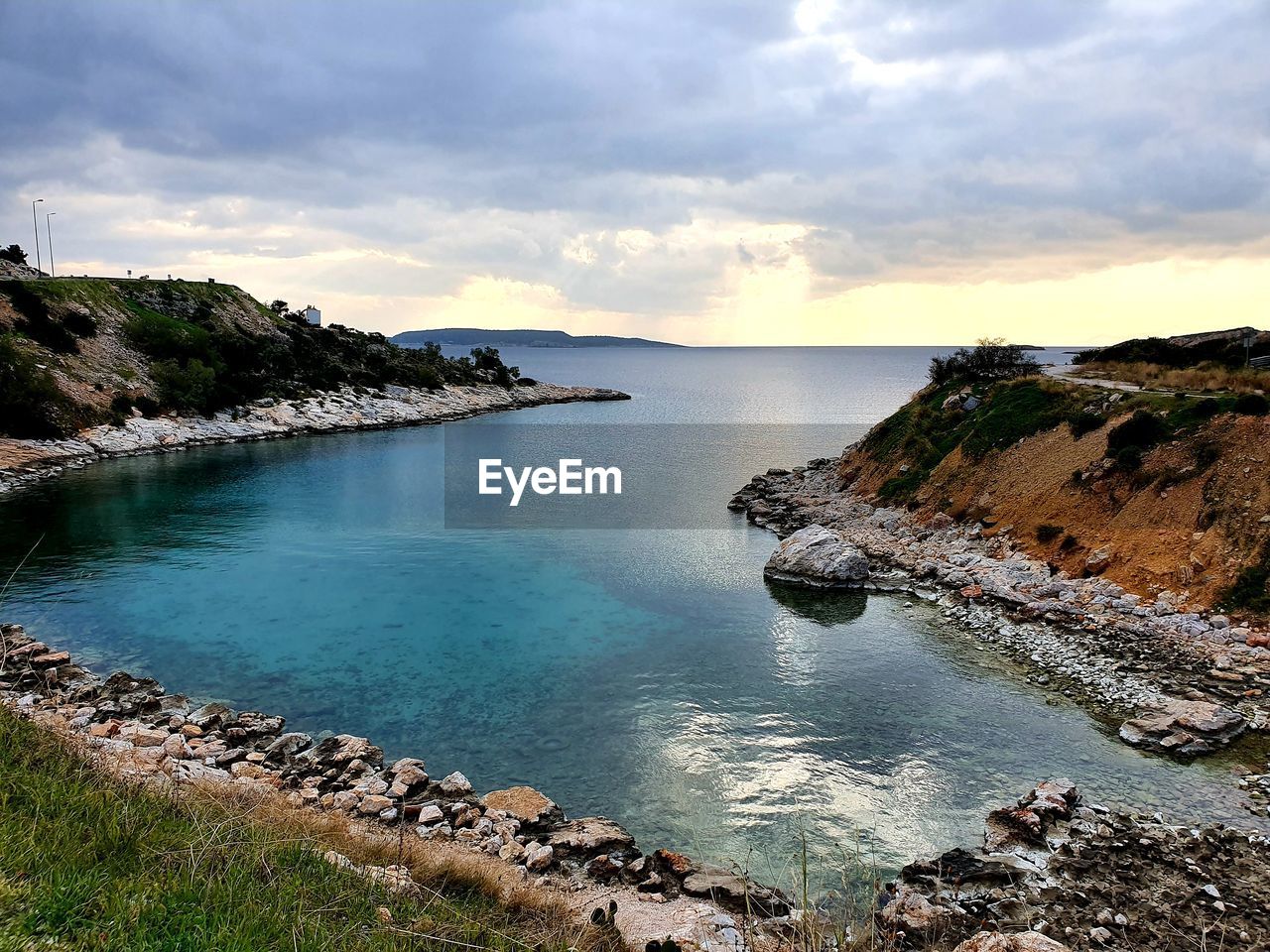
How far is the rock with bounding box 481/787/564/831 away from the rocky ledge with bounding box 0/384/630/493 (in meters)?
46.4

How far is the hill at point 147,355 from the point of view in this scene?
56562 millimetres

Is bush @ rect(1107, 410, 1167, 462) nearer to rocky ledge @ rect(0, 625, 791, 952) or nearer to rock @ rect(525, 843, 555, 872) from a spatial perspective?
rocky ledge @ rect(0, 625, 791, 952)

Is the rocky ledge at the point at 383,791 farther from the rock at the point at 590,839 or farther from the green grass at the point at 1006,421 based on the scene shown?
the green grass at the point at 1006,421

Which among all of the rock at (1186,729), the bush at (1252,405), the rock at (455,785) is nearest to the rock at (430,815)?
the rock at (455,785)

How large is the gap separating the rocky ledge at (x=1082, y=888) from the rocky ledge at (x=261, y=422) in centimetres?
5425

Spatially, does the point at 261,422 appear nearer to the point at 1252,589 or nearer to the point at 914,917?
the point at 914,917

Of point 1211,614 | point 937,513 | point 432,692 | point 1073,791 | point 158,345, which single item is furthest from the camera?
point 158,345

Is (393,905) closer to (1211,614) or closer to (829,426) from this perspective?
(1211,614)

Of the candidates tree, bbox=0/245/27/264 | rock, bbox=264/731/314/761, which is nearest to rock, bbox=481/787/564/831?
rock, bbox=264/731/314/761

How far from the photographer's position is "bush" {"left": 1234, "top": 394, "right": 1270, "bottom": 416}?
27.9 meters

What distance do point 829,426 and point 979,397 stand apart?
58532mm

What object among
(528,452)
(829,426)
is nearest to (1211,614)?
(528,452)

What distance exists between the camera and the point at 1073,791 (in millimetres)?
14664

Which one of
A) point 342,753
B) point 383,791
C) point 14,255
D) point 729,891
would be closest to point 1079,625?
point 729,891
